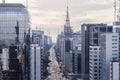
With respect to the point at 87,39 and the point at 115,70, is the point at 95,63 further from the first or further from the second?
the point at 87,39

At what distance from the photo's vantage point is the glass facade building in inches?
440

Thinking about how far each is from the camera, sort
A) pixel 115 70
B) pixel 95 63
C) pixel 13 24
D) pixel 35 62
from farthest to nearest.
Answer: pixel 35 62, pixel 95 63, pixel 115 70, pixel 13 24

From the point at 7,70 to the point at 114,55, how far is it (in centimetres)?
596

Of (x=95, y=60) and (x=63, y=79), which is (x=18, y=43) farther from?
(x=63, y=79)

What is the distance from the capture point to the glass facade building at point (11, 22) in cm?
1117

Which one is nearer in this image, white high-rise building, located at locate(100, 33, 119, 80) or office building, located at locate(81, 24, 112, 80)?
white high-rise building, located at locate(100, 33, 119, 80)

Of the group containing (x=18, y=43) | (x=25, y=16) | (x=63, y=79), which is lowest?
(x=63, y=79)

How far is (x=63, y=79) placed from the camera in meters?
21.3

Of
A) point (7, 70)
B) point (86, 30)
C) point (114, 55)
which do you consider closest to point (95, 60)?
point (114, 55)

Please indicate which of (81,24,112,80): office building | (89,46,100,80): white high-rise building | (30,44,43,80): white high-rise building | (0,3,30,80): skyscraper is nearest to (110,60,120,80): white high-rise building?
(89,46,100,80): white high-rise building

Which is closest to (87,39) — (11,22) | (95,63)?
(95,63)

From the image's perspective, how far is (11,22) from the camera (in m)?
11.3

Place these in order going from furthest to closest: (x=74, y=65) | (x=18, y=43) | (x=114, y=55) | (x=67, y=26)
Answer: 1. (x=67, y=26)
2. (x=74, y=65)
3. (x=114, y=55)
4. (x=18, y=43)

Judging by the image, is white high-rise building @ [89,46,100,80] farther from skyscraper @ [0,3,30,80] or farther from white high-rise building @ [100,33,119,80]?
skyscraper @ [0,3,30,80]
